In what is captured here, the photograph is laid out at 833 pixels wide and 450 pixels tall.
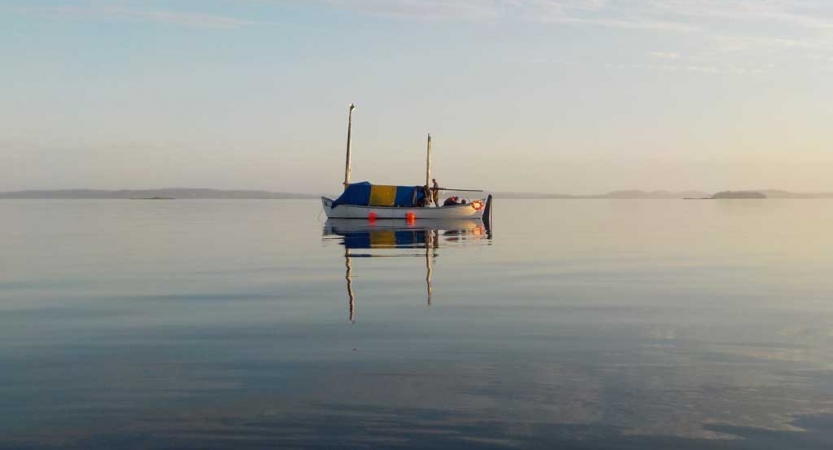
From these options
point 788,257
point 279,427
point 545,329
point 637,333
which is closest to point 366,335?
point 545,329

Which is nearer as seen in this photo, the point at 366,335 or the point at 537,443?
the point at 537,443

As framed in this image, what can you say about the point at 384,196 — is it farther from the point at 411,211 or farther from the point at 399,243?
the point at 399,243

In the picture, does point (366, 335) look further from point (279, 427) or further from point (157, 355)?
point (279, 427)

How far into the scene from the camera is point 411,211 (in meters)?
68.2

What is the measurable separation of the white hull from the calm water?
41.7m

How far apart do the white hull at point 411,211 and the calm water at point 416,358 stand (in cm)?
4172

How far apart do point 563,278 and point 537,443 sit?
16961mm

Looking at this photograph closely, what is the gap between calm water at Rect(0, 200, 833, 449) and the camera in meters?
8.42

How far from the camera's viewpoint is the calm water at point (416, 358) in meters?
8.42

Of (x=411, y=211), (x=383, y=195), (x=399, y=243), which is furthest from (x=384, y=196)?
(x=399, y=243)

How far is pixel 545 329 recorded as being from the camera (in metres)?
14.9

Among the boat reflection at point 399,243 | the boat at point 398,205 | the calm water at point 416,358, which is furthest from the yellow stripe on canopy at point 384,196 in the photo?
the calm water at point 416,358

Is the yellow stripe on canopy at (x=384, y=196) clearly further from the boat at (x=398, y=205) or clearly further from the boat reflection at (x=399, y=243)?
the boat reflection at (x=399, y=243)

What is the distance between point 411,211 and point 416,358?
184 ft
